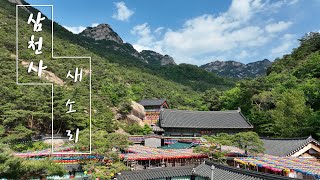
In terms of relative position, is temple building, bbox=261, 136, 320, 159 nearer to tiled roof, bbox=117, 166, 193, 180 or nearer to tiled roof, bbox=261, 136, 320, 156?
tiled roof, bbox=261, 136, 320, 156

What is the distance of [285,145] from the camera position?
970 inches

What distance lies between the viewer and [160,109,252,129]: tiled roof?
34.8m

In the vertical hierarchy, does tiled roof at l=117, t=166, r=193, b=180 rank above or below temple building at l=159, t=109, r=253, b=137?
below

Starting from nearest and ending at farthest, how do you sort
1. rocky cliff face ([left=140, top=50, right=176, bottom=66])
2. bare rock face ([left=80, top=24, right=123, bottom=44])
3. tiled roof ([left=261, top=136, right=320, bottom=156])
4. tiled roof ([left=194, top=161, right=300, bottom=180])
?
tiled roof ([left=194, top=161, right=300, bottom=180])
tiled roof ([left=261, top=136, right=320, bottom=156])
bare rock face ([left=80, top=24, right=123, bottom=44])
rocky cliff face ([left=140, top=50, right=176, bottom=66])

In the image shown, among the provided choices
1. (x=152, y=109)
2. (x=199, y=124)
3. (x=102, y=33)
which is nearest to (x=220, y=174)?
(x=199, y=124)

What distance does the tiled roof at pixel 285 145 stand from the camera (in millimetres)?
22547

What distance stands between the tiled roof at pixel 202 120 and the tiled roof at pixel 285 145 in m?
8.08

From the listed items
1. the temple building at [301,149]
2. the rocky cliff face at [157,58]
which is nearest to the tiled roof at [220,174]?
the temple building at [301,149]

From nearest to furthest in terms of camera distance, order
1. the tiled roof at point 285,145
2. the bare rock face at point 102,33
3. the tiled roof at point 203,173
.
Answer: the tiled roof at point 203,173 < the tiled roof at point 285,145 < the bare rock face at point 102,33

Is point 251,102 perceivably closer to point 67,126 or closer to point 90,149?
point 67,126

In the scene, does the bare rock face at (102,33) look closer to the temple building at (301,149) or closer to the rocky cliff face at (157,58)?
the rocky cliff face at (157,58)

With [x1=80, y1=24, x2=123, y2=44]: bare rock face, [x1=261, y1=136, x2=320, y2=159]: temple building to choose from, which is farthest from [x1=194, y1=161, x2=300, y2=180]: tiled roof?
[x1=80, y1=24, x2=123, y2=44]: bare rock face

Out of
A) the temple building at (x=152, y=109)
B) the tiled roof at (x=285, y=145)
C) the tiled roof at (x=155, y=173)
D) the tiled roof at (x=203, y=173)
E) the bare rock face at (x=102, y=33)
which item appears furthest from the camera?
the bare rock face at (x=102, y=33)

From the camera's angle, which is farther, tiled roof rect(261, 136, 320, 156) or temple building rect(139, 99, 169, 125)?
temple building rect(139, 99, 169, 125)
